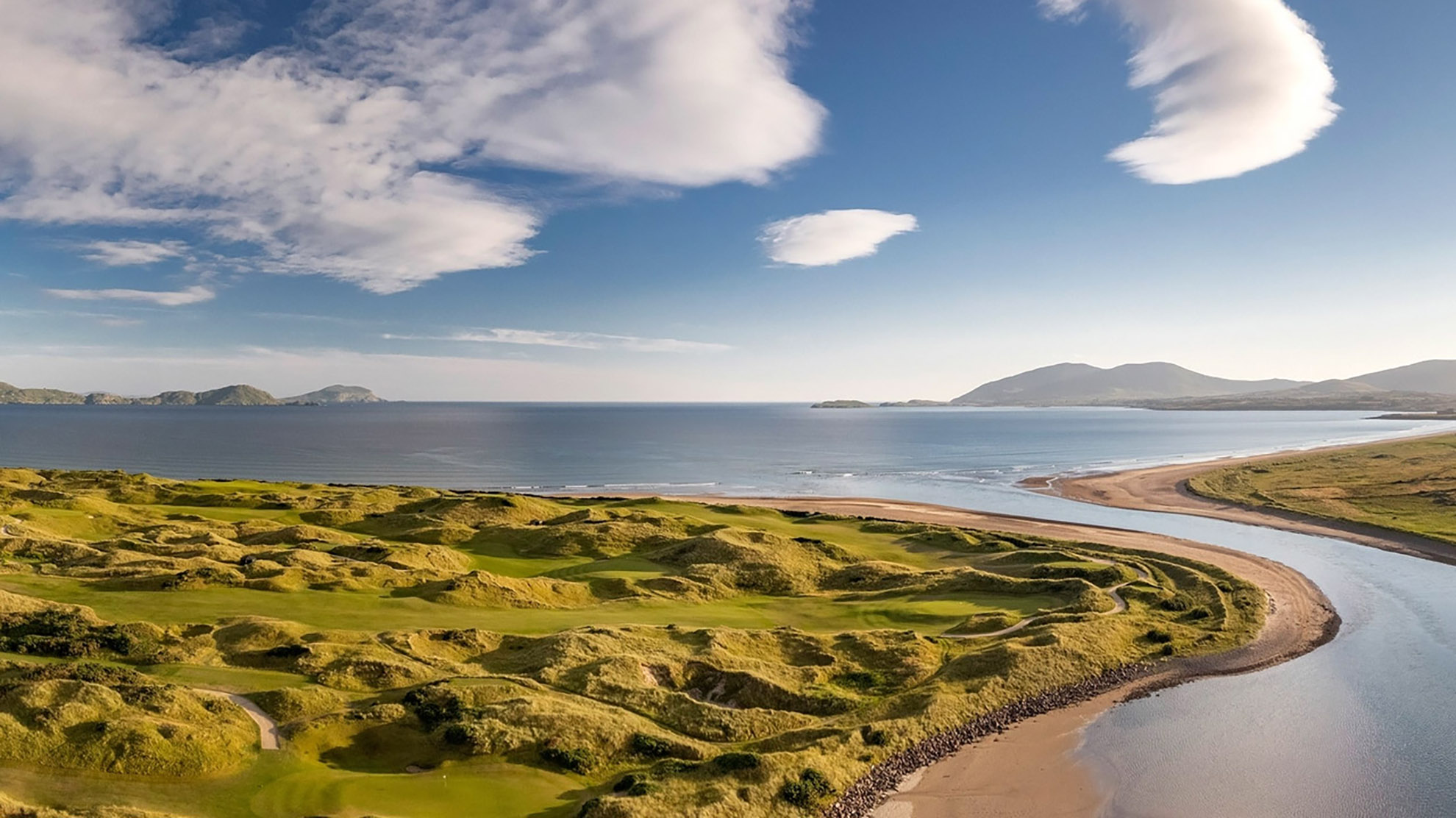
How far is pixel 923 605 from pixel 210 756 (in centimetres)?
4457

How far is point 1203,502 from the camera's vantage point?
126125 millimetres

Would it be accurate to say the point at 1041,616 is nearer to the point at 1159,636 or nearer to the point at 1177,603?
the point at 1159,636

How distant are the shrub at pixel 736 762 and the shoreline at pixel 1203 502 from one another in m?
88.0

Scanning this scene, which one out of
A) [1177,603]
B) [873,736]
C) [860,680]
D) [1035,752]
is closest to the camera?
[873,736]

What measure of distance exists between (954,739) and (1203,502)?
375 ft

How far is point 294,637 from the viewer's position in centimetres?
3666

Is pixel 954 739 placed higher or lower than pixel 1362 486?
lower

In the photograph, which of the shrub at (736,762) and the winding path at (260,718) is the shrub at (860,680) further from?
the winding path at (260,718)

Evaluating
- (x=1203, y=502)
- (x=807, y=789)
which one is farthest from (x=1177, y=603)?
(x=1203, y=502)

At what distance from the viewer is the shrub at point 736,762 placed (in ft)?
95.6

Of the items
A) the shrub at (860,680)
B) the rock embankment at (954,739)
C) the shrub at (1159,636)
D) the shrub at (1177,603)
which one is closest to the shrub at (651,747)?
the rock embankment at (954,739)

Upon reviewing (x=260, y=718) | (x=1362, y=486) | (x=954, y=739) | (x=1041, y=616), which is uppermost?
(x=260, y=718)

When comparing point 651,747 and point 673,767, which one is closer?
point 673,767

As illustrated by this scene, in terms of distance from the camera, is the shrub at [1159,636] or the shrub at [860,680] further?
the shrub at [1159,636]
